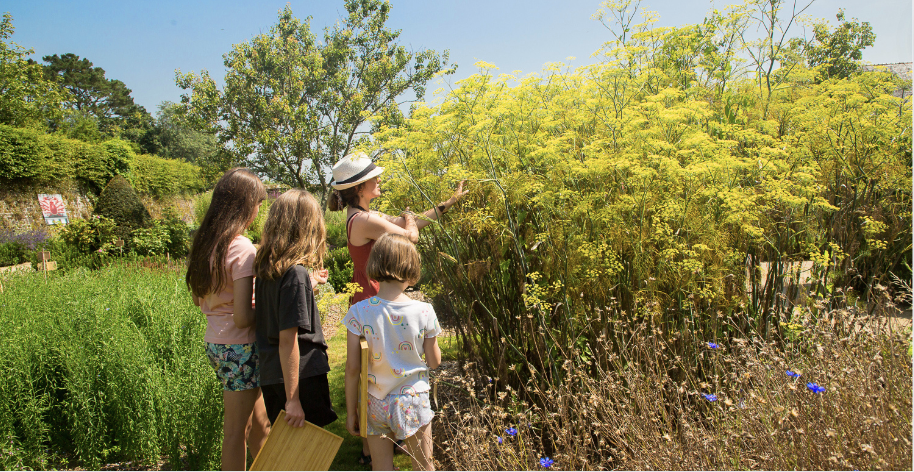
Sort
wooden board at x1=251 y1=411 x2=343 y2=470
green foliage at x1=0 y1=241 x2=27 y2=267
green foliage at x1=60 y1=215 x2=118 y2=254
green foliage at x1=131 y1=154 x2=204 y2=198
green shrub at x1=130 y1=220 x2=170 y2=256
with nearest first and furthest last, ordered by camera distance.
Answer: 1. wooden board at x1=251 y1=411 x2=343 y2=470
2. green foliage at x1=60 y1=215 x2=118 y2=254
3. green shrub at x1=130 y1=220 x2=170 y2=256
4. green foliage at x1=0 y1=241 x2=27 y2=267
5. green foliage at x1=131 y1=154 x2=204 y2=198

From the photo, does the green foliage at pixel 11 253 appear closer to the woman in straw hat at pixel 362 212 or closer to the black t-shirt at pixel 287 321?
the woman in straw hat at pixel 362 212

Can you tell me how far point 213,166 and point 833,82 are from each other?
14396 millimetres

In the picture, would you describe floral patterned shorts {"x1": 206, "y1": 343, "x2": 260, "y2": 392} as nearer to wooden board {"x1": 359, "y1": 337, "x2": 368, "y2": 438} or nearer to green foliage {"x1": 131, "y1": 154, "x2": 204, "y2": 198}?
wooden board {"x1": 359, "y1": 337, "x2": 368, "y2": 438}

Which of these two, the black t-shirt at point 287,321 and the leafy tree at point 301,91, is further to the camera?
the leafy tree at point 301,91

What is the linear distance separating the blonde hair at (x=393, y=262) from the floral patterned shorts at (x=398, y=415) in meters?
0.43

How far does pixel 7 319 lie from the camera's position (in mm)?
3021

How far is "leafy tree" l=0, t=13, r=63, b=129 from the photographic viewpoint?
46.3 ft

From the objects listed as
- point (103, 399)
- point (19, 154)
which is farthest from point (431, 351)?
point (19, 154)

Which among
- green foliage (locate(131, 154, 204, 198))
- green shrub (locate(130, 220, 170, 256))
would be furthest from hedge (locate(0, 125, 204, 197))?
green shrub (locate(130, 220, 170, 256))

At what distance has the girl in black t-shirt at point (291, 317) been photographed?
171 centimetres

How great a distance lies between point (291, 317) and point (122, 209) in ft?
36.9

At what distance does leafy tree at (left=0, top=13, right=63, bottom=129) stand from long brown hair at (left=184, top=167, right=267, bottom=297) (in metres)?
17.6

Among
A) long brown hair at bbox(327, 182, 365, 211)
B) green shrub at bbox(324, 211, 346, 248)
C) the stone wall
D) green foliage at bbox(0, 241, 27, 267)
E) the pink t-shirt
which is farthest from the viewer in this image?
the stone wall

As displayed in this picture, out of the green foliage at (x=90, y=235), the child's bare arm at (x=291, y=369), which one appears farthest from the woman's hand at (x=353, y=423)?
the green foliage at (x=90, y=235)
